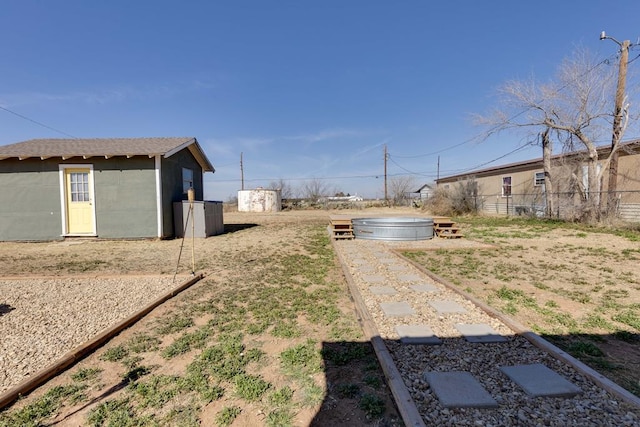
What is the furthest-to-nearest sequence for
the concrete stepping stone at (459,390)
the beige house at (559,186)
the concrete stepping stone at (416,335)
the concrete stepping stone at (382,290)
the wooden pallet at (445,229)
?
1. the beige house at (559,186)
2. the wooden pallet at (445,229)
3. the concrete stepping stone at (382,290)
4. the concrete stepping stone at (416,335)
5. the concrete stepping stone at (459,390)

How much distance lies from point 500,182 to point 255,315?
2316cm

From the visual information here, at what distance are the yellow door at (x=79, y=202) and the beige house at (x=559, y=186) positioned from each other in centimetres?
1721

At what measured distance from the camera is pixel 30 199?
9414mm

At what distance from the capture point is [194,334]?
300 cm

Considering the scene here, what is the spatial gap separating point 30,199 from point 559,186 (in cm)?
2262

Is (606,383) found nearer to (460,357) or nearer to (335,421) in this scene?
(460,357)

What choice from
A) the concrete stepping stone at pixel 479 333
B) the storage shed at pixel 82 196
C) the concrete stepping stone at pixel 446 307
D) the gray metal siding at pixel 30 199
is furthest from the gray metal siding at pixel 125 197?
the concrete stepping stone at pixel 479 333

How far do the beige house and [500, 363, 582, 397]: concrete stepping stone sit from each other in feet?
36.1

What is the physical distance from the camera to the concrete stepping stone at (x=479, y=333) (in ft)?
9.07

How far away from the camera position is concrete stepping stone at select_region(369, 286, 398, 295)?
4219mm

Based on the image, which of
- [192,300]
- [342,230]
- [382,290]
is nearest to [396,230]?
[342,230]

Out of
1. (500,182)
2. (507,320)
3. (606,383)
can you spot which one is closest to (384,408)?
(606,383)

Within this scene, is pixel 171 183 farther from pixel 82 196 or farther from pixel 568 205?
pixel 568 205

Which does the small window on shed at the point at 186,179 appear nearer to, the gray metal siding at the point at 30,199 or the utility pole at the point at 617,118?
the gray metal siding at the point at 30,199
